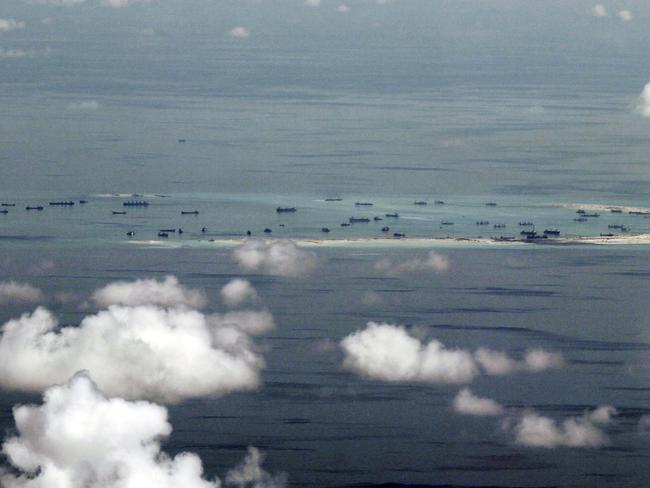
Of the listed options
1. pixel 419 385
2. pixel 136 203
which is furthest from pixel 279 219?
pixel 419 385

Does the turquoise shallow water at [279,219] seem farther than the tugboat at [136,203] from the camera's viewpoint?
No

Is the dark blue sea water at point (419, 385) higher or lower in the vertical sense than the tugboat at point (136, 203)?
lower

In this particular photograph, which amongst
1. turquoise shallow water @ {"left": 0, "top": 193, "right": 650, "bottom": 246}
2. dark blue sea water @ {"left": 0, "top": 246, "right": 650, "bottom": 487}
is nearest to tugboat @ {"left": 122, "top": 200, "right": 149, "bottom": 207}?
turquoise shallow water @ {"left": 0, "top": 193, "right": 650, "bottom": 246}

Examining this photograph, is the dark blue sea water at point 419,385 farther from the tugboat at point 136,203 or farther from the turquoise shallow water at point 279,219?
the tugboat at point 136,203

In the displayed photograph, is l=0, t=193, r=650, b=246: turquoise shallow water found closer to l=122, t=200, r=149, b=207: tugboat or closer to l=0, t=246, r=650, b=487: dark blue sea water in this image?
l=122, t=200, r=149, b=207: tugboat

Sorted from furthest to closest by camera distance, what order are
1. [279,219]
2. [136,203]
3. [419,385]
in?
1. [136,203]
2. [279,219]
3. [419,385]

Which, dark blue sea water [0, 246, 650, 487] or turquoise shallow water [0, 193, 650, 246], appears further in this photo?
turquoise shallow water [0, 193, 650, 246]

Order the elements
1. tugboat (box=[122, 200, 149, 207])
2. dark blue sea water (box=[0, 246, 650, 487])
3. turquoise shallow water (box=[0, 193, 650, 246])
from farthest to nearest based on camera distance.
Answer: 1. tugboat (box=[122, 200, 149, 207])
2. turquoise shallow water (box=[0, 193, 650, 246])
3. dark blue sea water (box=[0, 246, 650, 487])

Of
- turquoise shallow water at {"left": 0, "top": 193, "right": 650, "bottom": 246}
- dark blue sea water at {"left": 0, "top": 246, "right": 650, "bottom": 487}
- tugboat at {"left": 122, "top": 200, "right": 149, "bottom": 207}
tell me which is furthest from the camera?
tugboat at {"left": 122, "top": 200, "right": 149, "bottom": 207}

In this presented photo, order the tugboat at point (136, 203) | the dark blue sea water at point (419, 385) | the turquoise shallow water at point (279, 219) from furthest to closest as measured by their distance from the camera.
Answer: the tugboat at point (136, 203), the turquoise shallow water at point (279, 219), the dark blue sea water at point (419, 385)

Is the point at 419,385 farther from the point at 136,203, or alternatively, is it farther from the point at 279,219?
the point at 136,203

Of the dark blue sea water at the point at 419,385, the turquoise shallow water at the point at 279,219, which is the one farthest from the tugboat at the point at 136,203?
the dark blue sea water at the point at 419,385
